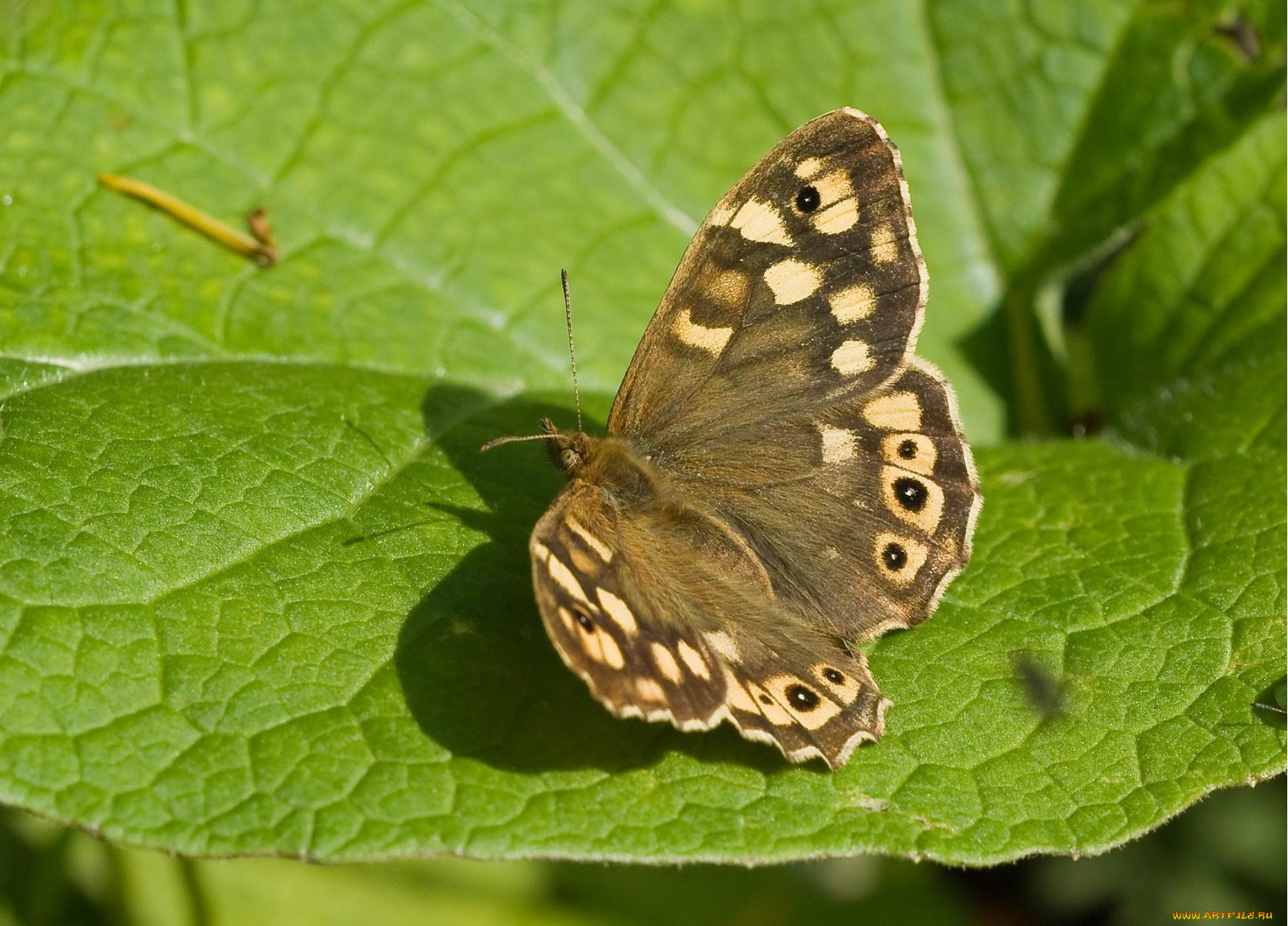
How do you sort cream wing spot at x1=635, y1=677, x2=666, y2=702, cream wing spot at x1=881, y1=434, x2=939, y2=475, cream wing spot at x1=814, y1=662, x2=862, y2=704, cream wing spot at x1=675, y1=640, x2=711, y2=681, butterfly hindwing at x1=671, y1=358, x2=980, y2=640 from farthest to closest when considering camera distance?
cream wing spot at x1=881, y1=434, x2=939, y2=475
butterfly hindwing at x1=671, y1=358, x2=980, y2=640
cream wing spot at x1=814, y1=662, x2=862, y2=704
cream wing spot at x1=675, y1=640, x2=711, y2=681
cream wing spot at x1=635, y1=677, x2=666, y2=702

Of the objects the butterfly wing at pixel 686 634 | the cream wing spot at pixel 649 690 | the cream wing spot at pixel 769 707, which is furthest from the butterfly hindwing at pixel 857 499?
the cream wing spot at pixel 649 690

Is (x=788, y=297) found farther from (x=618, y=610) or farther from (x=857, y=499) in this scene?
(x=618, y=610)

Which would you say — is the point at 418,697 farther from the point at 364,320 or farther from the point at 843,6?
the point at 843,6

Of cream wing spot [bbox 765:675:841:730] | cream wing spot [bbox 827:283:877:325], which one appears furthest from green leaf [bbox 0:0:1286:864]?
cream wing spot [bbox 827:283:877:325]

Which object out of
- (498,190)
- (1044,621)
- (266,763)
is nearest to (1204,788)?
(1044,621)

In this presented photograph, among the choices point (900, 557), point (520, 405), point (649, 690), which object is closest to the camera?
point (649, 690)

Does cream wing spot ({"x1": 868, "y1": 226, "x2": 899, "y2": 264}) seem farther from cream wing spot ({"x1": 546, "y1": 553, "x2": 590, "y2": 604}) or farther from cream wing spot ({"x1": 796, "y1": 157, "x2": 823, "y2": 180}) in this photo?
cream wing spot ({"x1": 546, "y1": 553, "x2": 590, "y2": 604})

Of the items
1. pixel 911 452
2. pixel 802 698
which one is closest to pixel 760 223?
pixel 911 452
